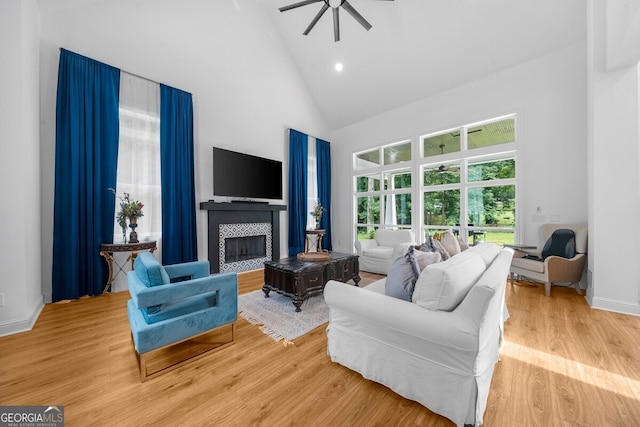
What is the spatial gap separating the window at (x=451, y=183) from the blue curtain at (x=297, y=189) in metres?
1.60

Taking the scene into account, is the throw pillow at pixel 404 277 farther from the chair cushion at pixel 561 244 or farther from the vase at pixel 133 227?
the vase at pixel 133 227

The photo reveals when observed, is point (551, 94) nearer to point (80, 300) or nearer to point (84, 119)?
point (84, 119)

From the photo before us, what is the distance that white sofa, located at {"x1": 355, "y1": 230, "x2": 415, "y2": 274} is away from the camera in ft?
14.1

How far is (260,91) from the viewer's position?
524 centimetres

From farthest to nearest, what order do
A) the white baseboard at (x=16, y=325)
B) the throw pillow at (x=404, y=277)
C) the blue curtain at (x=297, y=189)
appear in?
the blue curtain at (x=297, y=189) < the white baseboard at (x=16, y=325) < the throw pillow at (x=404, y=277)

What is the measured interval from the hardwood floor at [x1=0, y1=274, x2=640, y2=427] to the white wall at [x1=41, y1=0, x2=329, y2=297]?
5.99ft

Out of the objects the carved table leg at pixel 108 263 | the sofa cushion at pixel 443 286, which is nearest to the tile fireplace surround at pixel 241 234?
the carved table leg at pixel 108 263

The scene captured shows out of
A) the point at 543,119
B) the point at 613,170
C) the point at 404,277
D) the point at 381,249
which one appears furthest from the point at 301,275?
the point at 543,119

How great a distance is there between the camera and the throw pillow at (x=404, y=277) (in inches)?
62.8

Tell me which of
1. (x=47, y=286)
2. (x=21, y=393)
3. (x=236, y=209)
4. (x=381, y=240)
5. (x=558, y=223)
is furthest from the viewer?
(x=381, y=240)

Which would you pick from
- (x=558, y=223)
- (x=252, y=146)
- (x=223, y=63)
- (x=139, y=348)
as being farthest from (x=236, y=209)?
(x=558, y=223)

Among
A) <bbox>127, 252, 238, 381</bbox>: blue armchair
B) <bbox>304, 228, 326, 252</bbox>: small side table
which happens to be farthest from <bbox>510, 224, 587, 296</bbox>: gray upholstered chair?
<bbox>127, 252, 238, 381</bbox>: blue armchair

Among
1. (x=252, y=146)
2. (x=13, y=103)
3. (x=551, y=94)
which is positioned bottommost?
(x=13, y=103)

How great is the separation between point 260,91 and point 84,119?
3077 mm
